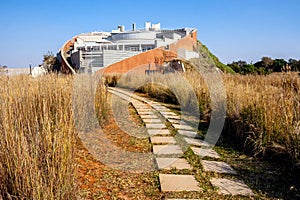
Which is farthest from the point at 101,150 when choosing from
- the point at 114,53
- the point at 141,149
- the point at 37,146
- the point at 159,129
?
the point at 114,53

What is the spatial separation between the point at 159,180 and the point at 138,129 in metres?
1.82

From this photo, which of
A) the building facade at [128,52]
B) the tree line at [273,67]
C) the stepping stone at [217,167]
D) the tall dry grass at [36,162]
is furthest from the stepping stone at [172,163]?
the building facade at [128,52]

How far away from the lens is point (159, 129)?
166 inches

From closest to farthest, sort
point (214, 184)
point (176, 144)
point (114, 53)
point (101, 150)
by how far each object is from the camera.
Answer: point (214, 184), point (101, 150), point (176, 144), point (114, 53)

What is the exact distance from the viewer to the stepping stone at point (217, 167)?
2.64 metres

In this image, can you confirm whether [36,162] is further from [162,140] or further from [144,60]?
[144,60]

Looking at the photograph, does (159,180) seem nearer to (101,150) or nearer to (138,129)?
(101,150)

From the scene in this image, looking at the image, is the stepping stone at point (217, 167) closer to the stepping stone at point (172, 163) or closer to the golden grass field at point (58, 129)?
the stepping stone at point (172, 163)

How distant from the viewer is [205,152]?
10.6 feet

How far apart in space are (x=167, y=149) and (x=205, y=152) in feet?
1.52

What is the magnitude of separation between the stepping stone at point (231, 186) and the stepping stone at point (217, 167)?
0.71ft

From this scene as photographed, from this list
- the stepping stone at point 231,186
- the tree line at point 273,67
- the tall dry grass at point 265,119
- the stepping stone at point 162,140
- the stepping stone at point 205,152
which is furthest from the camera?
the tree line at point 273,67

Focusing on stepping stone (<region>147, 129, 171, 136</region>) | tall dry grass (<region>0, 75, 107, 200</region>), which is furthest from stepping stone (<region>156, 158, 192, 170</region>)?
tall dry grass (<region>0, 75, 107, 200</region>)

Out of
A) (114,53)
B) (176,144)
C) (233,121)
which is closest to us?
(176,144)
